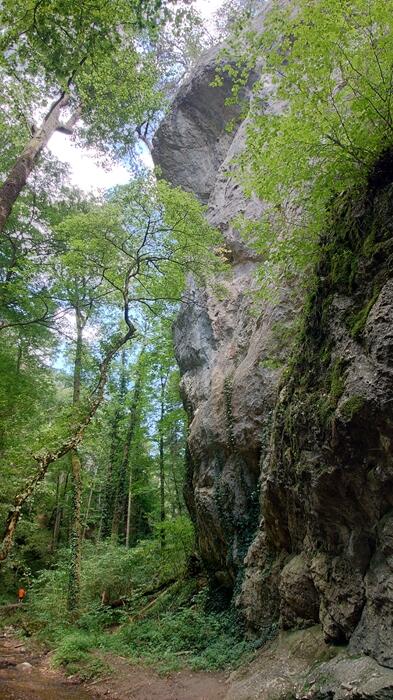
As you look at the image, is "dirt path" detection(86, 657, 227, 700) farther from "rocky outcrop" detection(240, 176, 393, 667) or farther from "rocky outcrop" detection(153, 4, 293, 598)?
"rocky outcrop" detection(153, 4, 293, 598)

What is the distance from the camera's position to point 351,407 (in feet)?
16.3

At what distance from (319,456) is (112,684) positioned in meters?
5.78

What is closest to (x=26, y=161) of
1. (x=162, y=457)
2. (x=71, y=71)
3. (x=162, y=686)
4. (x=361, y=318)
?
(x=71, y=71)

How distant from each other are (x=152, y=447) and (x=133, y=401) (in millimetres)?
3784

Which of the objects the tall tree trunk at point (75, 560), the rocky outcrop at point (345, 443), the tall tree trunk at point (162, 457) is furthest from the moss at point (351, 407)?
the tall tree trunk at point (162, 457)

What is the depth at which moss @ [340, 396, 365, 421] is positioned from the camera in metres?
4.86

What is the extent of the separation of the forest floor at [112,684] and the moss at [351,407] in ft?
15.9

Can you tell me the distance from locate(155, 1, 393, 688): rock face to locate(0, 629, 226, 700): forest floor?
1521mm

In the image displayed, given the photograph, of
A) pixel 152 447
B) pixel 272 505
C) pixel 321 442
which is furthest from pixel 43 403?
pixel 321 442

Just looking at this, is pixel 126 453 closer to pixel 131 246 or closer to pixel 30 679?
pixel 131 246

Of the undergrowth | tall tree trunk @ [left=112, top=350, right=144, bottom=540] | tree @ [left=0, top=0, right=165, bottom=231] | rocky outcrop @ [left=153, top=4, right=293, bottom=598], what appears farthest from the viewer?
tall tree trunk @ [left=112, top=350, right=144, bottom=540]

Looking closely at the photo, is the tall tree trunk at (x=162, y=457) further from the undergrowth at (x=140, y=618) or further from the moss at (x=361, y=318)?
the moss at (x=361, y=318)

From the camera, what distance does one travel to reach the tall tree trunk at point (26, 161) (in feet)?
24.6

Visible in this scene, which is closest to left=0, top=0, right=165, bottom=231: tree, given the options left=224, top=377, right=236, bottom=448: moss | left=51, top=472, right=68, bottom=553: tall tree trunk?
left=224, top=377, right=236, bottom=448: moss
